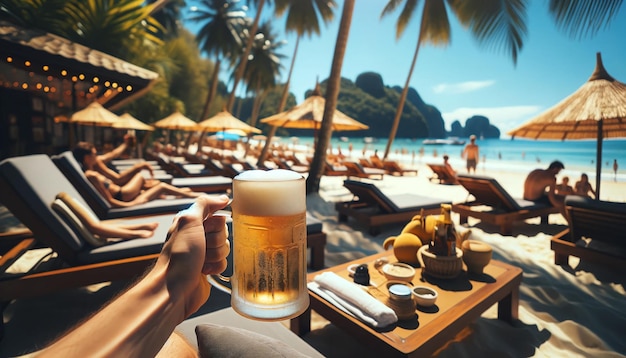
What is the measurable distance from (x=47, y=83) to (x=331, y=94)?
394 inches

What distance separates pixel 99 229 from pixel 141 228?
0.44m

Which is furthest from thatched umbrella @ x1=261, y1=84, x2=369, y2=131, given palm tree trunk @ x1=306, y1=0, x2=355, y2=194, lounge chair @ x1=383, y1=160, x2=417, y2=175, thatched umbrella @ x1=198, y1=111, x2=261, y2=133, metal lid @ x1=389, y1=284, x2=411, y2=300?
metal lid @ x1=389, y1=284, x2=411, y2=300

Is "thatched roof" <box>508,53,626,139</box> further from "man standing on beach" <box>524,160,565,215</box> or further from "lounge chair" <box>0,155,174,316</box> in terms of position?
"lounge chair" <box>0,155,174,316</box>

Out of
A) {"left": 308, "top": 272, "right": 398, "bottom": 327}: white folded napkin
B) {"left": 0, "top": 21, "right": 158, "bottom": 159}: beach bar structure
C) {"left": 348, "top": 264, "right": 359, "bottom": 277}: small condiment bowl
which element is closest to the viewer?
{"left": 308, "top": 272, "right": 398, "bottom": 327}: white folded napkin

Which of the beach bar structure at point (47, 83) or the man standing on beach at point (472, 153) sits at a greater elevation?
the beach bar structure at point (47, 83)

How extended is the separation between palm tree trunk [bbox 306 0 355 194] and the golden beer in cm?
672

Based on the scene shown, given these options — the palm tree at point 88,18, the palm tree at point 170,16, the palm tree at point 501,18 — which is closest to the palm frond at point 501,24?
the palm tree at point 501,18

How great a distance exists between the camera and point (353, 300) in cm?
175

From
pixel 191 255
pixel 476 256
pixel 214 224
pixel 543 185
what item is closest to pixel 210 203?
pixel 214 224

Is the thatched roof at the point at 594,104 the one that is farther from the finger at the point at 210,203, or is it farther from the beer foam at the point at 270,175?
the finger at the point at 210,203

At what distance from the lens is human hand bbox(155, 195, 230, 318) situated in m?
0.67

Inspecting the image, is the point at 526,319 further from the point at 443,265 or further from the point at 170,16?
the point at 170,16

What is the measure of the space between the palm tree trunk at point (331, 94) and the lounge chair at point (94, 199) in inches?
160

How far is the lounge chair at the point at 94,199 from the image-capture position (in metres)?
3.32
